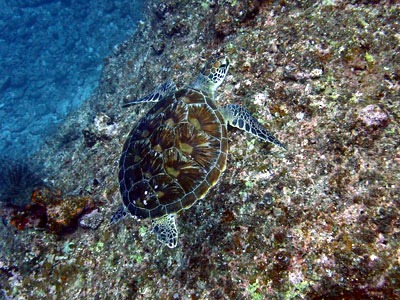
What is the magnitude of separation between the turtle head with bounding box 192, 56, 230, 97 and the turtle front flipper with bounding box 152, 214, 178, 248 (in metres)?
2.11

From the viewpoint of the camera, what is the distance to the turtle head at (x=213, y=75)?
3.73 m

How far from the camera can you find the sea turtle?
2949 millimetres

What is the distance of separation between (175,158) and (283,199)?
1422 mm

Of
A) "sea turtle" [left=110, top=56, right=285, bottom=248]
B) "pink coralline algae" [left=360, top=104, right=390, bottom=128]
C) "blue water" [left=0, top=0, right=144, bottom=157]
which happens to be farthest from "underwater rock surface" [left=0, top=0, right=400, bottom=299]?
"blue water" [left=0, top=0, right=144, bottom=157]

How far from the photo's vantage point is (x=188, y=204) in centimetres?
292

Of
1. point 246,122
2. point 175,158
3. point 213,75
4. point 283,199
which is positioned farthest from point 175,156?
point 213,75

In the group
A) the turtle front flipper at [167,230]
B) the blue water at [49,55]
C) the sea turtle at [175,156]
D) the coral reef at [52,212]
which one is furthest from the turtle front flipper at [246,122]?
the blue water at [49,55]

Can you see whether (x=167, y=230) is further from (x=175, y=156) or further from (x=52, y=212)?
(x=52, y=212)

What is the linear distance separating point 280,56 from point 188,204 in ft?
8.79

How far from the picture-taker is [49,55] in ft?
56.4

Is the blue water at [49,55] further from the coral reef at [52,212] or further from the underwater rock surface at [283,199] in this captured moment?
the underwater rock surface at [283,199]

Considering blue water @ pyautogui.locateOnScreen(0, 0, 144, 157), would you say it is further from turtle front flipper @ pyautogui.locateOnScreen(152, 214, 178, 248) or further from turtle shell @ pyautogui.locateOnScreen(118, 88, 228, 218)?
turtle front flipper @ pyautogui.locateOnScreen(152, 214, 178, 248)

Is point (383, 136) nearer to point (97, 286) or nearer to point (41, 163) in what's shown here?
point (97, 286)

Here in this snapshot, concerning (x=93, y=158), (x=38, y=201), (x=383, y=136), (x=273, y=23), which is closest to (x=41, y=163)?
(x=93, y=158)
